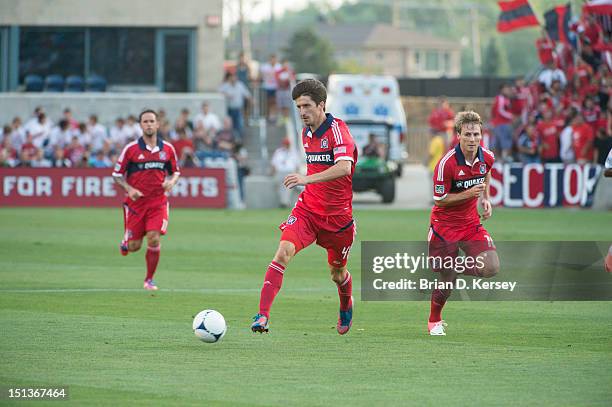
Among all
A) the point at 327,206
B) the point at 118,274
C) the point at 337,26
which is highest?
the point at 337,26

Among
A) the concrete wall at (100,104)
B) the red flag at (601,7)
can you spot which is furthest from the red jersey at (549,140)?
the concrete wall at (100,104)

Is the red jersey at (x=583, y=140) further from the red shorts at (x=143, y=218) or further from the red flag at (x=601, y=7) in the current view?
the red shorts at (x=143, y=218)

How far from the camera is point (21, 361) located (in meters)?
9.61

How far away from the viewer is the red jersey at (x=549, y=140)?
30234 mm

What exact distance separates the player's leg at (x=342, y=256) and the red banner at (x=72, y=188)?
19.4m

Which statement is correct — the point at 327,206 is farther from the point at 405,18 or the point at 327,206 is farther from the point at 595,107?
the point at 405,18

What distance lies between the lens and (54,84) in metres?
39.7

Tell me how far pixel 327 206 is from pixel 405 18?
145 metres

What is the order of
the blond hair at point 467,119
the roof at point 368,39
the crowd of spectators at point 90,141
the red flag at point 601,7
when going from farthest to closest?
the roof at point 368,39
the crowd of spectators at point 90,141
the red flag at point 601,7
the blond hair at point 467,119

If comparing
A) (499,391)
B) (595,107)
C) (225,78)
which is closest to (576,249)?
(499,391)

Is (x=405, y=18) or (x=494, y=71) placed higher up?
(x=405, y=18)

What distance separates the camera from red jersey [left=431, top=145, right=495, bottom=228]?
11.2 meters

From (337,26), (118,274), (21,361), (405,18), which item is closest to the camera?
(21,361)

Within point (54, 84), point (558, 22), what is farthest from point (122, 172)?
point (54, 84)
